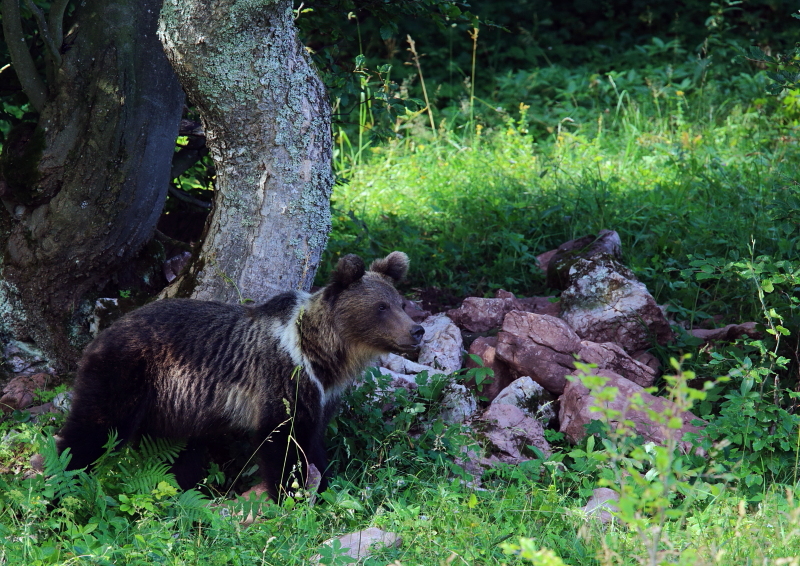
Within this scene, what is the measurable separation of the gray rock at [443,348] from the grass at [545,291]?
1.74ft

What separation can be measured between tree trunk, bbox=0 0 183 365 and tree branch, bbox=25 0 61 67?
50 millimetres

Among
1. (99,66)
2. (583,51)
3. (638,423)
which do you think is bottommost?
(638,423)

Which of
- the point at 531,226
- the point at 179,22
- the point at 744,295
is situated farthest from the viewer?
the point at 531,226

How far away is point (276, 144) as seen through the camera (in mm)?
4988

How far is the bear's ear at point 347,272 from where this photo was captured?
4562 mm

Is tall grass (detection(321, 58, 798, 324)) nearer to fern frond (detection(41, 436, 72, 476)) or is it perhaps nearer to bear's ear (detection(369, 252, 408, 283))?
bear's ear (detection(369, 252, 408, 283))

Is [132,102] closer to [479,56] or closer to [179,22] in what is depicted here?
[179,22]

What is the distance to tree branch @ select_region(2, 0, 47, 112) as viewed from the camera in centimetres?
519

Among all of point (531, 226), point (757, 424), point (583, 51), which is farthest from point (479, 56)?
point (757, 424)

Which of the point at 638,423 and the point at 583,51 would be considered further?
the point at 583,51

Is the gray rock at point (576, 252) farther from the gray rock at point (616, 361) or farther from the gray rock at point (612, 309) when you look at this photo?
the gray rock at point (616, 361)

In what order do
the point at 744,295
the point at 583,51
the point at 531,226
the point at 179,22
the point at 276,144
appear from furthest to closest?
the point at 583,51 < the point at 531,226 < the point at 744,295 < the point at 276,144 < the point at 179,22

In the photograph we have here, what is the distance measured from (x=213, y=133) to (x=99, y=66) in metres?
0.94

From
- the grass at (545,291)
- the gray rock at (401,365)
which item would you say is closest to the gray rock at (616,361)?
the grass at (545,291)
